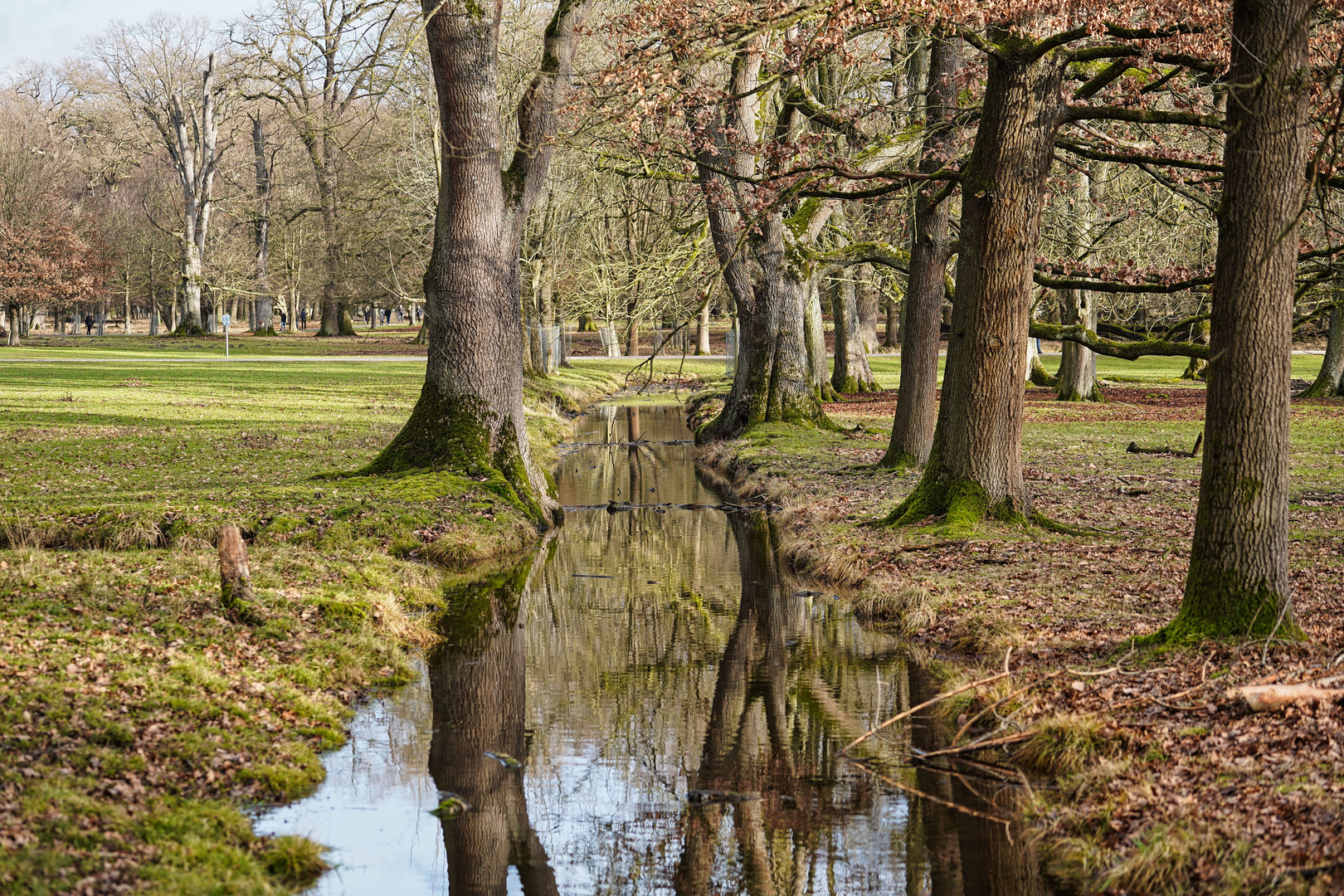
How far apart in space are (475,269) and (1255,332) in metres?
10.2

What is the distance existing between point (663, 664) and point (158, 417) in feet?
56.6

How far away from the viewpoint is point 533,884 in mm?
5969

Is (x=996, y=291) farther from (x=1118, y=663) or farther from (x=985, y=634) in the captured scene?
(x=1118, y=663)

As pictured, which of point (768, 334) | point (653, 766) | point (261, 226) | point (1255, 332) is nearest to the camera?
point (1255, 332)

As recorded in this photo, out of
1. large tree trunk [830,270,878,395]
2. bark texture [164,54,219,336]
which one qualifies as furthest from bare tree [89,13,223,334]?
large tree trunk [830,270,878,395]

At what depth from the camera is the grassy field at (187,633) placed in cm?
546

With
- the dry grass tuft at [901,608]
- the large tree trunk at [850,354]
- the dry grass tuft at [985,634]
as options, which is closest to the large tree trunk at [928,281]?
the dry grass tuft at [901,608]

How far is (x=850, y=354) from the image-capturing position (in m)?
38.3

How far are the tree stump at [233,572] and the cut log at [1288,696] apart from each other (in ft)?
22.5

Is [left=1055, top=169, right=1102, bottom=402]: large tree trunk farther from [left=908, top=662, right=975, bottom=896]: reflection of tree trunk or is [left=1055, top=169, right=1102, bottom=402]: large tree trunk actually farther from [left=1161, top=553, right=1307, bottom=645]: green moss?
[left=908, top=662, right=975, bottom=896]: reflection of tree trunk

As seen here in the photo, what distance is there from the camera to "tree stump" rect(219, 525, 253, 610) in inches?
354

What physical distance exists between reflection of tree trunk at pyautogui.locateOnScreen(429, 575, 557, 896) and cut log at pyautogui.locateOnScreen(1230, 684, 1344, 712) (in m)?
3.86

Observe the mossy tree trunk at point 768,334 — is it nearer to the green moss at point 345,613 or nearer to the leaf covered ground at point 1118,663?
the leaf covered ground at point 1118,663

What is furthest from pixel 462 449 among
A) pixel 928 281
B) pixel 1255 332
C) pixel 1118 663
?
pixel 1255 332
